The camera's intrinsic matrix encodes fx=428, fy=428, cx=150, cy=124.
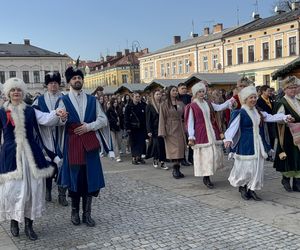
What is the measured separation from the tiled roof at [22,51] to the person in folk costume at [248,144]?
7047 centimetres

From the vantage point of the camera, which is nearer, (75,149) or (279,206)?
(75,149)

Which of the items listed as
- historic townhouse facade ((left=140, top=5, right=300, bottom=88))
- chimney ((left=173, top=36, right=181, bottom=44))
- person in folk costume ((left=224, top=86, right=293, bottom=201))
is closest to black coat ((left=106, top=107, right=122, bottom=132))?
person in folk costume ((left=224, top=86, right=293, bottom=201))

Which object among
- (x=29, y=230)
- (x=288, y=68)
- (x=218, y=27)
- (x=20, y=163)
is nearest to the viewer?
(x=20, y=163)

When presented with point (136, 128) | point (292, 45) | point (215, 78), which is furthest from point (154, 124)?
point (292, 45)

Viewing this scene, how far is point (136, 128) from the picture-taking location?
10883 mm

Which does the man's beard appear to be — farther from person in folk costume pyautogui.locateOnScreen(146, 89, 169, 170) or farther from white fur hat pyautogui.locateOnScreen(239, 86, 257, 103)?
person in folk costume pyautogui.locateOnScreen(146, 89, 169, 170)

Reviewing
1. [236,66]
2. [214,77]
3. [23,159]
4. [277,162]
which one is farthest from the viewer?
[236,66]

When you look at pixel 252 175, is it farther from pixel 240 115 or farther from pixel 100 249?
pixel 100 249

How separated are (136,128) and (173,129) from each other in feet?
7.95

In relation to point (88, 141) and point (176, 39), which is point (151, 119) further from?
point (176, 39)

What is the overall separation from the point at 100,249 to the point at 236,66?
1724 inches

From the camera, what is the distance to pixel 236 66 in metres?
46.6

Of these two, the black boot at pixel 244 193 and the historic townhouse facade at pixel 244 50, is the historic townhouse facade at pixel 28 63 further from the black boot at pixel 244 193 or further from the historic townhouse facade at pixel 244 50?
the black boot at pixel 244 193

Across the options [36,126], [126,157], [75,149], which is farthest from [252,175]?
[126,157]
